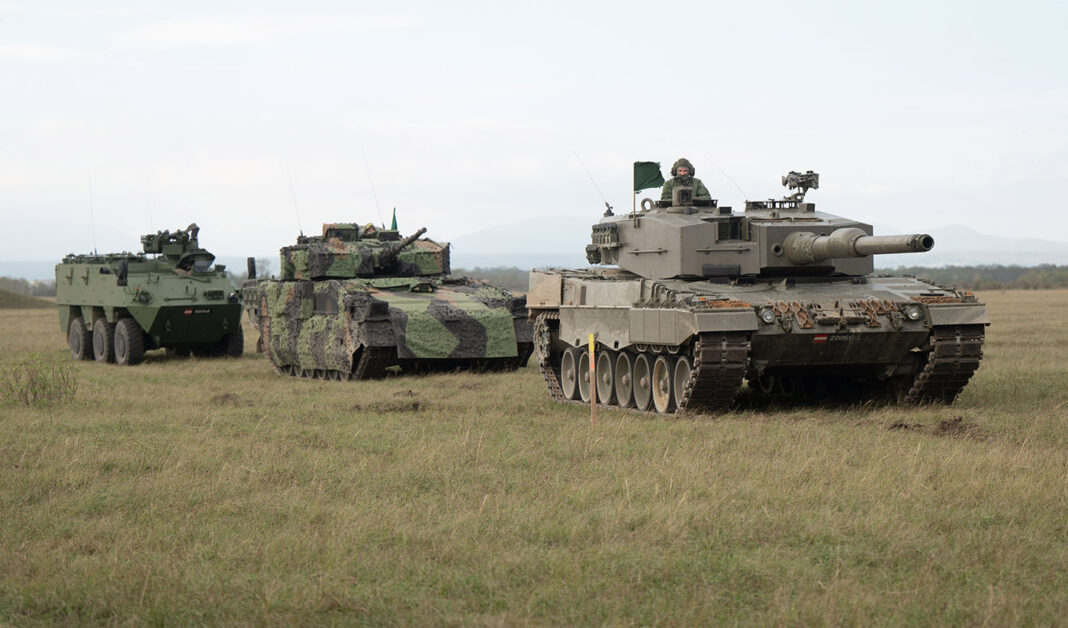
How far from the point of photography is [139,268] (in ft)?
89.1

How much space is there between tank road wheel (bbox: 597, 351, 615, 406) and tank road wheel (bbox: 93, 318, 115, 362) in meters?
13.9

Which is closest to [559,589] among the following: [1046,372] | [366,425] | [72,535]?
[72,535]

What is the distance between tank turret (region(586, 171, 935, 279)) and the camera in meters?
15.1

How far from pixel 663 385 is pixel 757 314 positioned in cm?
187

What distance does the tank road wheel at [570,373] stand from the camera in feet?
58.2

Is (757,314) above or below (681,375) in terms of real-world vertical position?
above

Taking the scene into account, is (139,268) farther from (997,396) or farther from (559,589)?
(559,589)

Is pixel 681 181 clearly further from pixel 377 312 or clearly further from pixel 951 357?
pixel 377 312

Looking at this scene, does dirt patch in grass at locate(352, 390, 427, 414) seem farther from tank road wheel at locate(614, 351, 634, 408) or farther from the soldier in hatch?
the soldier in hatch

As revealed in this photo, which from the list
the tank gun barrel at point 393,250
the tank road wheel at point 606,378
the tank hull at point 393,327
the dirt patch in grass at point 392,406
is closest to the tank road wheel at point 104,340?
the tank hull at point 393,327

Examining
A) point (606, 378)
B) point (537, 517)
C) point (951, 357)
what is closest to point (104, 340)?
point (606, 378)

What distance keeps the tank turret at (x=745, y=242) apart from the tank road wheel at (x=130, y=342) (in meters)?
13.2

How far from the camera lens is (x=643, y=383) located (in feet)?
52.4

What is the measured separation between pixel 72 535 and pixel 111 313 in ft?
63.9
